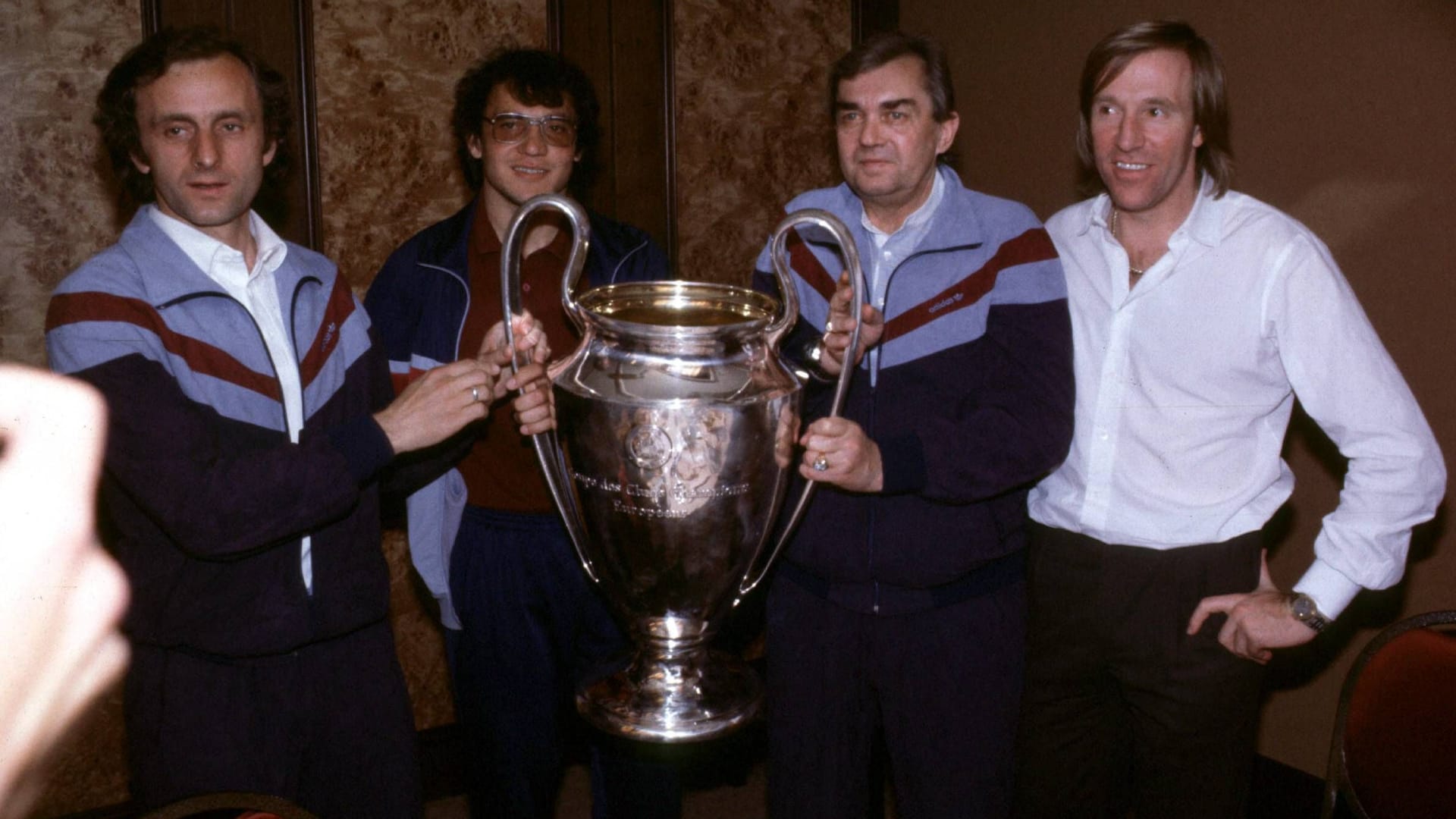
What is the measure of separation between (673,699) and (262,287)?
869 millimetres

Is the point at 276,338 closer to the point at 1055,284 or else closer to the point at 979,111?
the point at 1055,284

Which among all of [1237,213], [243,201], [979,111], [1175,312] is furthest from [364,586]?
[979,111]

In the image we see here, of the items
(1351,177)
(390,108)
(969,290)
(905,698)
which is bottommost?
(905,698)

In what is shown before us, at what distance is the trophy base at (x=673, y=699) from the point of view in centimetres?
137

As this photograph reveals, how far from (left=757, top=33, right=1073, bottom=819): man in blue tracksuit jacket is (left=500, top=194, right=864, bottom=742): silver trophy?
0.38 meters

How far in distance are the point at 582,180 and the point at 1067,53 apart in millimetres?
1357

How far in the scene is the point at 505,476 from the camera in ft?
6.69

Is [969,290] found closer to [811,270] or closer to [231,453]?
[811,270]

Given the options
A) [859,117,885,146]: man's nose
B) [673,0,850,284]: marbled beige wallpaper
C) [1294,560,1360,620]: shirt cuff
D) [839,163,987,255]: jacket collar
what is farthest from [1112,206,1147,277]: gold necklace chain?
[673,0,850,284]: marbled beige wallpaper

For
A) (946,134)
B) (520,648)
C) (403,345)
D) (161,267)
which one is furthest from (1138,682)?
(161,267)

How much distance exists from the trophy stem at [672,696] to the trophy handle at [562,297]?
0.13m

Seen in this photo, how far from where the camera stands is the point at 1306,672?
2594 mm

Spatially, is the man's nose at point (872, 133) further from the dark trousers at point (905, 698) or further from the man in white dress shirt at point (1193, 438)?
the dark trousers at point (905, 698)

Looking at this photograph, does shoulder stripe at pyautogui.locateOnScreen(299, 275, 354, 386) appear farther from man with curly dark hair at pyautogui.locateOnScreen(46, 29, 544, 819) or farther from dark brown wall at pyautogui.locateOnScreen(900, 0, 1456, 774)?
dark brown wall at pyautogui.locateOnScreen(900, 0, 1456, 774)
